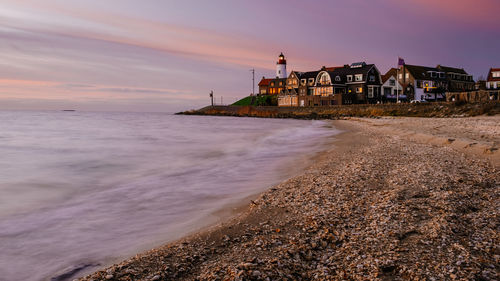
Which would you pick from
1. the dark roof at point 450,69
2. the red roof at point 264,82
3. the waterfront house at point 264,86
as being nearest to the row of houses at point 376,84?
the dark roof at point 450,69

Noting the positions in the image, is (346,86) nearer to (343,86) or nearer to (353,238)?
(343,86)

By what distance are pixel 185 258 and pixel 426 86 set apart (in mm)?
88112

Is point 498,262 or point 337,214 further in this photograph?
point 337,214

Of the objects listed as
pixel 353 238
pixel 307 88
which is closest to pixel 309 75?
pixel 307 88

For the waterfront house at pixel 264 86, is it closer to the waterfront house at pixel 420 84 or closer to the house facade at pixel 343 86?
the house facade at pixel 343 86

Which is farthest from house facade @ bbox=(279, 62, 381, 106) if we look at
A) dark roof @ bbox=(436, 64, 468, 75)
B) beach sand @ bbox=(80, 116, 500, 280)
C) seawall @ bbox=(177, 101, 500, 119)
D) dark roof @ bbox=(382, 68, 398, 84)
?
beach sand @ bbox=(80, 116, 500, 280)

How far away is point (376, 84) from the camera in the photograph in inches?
2968

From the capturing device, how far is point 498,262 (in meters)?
3.12

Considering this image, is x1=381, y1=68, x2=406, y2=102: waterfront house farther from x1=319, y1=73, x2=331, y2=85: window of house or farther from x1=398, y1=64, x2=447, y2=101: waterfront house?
x1=319, y1=73, x2=331, y2=85: window of house

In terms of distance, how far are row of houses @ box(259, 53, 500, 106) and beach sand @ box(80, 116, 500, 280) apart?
2806 inches

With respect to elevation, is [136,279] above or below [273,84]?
below

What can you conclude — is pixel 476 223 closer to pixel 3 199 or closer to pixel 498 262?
pixel 498 262

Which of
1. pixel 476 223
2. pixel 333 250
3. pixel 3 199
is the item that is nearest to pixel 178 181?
pixel 3 199

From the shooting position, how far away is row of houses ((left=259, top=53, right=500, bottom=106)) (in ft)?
246
